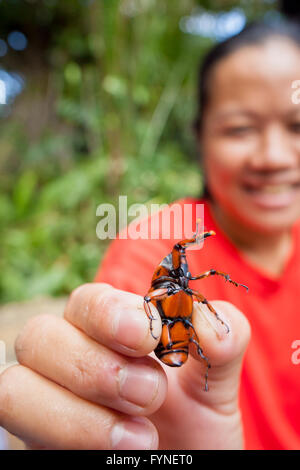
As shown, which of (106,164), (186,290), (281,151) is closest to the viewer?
(186,290)

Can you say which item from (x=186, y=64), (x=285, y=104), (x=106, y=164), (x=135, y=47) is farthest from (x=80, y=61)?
(x=186, y=64)

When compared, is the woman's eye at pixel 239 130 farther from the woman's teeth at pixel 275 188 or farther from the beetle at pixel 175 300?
the beetle at pixel 175 300

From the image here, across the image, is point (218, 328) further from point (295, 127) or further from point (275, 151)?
point (295, 127)

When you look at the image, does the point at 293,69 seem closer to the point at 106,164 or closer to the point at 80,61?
the point at 106,164

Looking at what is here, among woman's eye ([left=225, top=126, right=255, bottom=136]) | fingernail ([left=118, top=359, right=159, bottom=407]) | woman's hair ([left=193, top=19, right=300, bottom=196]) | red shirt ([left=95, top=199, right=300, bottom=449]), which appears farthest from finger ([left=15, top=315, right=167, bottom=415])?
woman's hair ([left=193, top=19, right=300, bottom=196])

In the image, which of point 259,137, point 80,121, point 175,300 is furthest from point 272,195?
point 80,121

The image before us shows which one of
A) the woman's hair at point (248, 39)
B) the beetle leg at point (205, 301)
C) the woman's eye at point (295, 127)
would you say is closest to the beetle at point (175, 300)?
the beetle leg at point (205, 301)

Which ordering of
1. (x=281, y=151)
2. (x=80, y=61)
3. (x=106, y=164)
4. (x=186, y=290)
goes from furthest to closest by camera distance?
1. (x=80, y=61)
2. (x=106, y=164)
3. (x=281, y=151)
4. (x=186, y=290)
